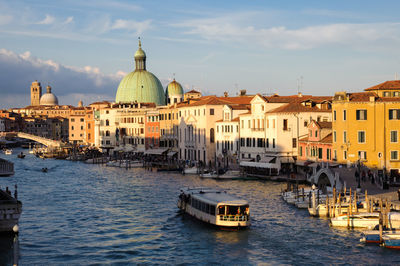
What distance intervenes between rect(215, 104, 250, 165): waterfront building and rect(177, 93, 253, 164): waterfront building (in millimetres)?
1044

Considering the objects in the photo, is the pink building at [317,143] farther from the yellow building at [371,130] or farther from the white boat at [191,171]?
the white boat at [191,171]

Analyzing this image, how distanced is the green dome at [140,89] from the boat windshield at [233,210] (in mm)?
63249

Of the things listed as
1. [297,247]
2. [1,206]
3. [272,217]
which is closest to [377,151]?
[272,217]

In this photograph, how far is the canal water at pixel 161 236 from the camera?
20.3 meters

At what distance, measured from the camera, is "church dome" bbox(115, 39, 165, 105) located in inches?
3428

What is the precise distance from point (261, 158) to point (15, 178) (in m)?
20.3

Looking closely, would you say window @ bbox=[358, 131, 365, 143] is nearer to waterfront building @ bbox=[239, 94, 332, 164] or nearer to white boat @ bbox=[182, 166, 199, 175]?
waterfront building @ bbox=[239, 94, 332, 164]

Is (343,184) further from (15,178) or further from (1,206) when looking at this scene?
(15,178)

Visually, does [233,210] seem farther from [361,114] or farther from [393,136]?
[393,136]

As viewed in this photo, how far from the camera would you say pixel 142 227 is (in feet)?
85.0

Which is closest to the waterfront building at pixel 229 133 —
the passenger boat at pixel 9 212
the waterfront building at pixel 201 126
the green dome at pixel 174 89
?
the waterfront building at pixel 201 126

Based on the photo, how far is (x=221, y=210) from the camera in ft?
80.9

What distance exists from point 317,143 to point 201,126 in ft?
57.7

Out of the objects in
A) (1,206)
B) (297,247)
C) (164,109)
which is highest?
(164,109)
